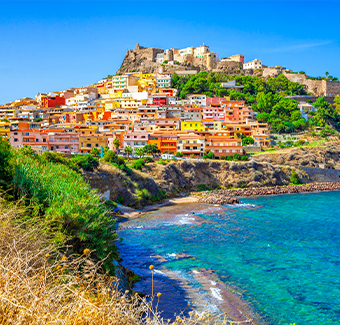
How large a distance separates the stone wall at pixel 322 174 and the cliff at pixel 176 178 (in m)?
1.89

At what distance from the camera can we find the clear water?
14.5 metres

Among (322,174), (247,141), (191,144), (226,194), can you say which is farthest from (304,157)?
(226,194)

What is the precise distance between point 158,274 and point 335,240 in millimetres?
14656

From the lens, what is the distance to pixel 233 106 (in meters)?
69.8

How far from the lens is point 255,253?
20.9m

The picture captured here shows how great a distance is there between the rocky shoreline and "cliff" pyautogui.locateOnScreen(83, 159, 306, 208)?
2.23 meters

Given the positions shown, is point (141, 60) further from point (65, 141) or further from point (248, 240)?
point (248, 240)

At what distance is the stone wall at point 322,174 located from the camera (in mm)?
54250

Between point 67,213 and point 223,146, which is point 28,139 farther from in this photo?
point 67,213

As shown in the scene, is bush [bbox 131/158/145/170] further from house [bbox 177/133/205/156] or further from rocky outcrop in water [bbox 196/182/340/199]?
house [bbox 177/133/205/156]

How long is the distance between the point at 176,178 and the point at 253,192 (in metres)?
10.8

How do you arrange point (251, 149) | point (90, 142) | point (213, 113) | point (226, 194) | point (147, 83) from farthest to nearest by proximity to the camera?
point (147, 83) → point (213, 113) → point (251, 149) → point (90, 142) → point (226, 194)

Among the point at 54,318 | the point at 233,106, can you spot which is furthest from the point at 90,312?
the point at 233,106

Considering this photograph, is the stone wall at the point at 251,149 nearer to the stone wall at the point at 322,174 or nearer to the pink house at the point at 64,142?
the stone wall at the point at 322,174
